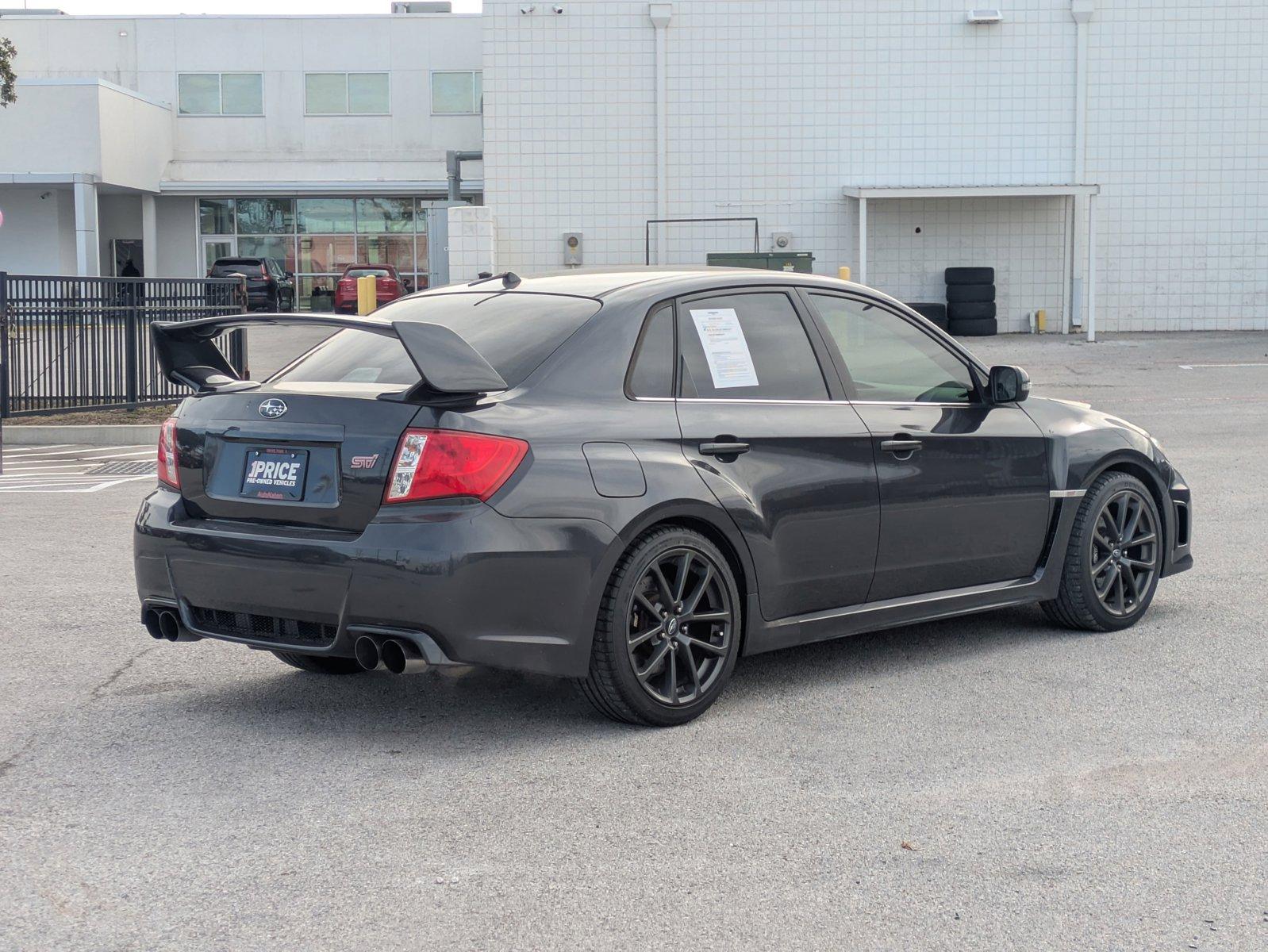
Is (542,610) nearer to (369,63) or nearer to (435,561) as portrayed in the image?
(435,561)

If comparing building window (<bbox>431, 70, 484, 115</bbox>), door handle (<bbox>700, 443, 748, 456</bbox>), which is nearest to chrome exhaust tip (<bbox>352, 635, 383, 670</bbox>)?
door handle (<bbox>700, 443, 748, 456</bbox>)

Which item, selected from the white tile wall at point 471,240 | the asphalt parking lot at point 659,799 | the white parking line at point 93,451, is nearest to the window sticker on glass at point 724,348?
the asphalt parking lot at point 659,799

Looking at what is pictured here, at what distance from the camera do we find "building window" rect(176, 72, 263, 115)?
49125 mm

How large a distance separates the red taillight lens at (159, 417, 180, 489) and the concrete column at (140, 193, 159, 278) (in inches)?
1780

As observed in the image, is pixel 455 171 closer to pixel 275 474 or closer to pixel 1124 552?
pixel 1124 552

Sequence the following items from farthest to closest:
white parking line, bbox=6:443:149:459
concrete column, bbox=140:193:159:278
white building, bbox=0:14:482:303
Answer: white building, bbox=0:14:482:303, concrete column, bbox=140:193:159:278, white parking line, bbox=6:443:149:459

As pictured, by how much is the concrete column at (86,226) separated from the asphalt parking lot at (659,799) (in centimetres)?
3884

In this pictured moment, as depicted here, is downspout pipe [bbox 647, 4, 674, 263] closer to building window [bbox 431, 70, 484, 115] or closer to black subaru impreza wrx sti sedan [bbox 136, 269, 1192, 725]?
building window [bbox 431, 70, 484, 115]

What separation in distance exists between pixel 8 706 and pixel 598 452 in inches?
94.9

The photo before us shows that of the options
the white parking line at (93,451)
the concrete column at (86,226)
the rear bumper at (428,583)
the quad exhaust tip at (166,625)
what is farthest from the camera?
the concrete column at (86,226)

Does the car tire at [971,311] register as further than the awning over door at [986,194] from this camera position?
Yes

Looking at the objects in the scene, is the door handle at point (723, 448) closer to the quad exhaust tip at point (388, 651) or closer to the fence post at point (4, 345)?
the quad exhaust tip at point (388, 651)

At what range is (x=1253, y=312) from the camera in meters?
31.7

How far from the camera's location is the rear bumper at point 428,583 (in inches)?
187
